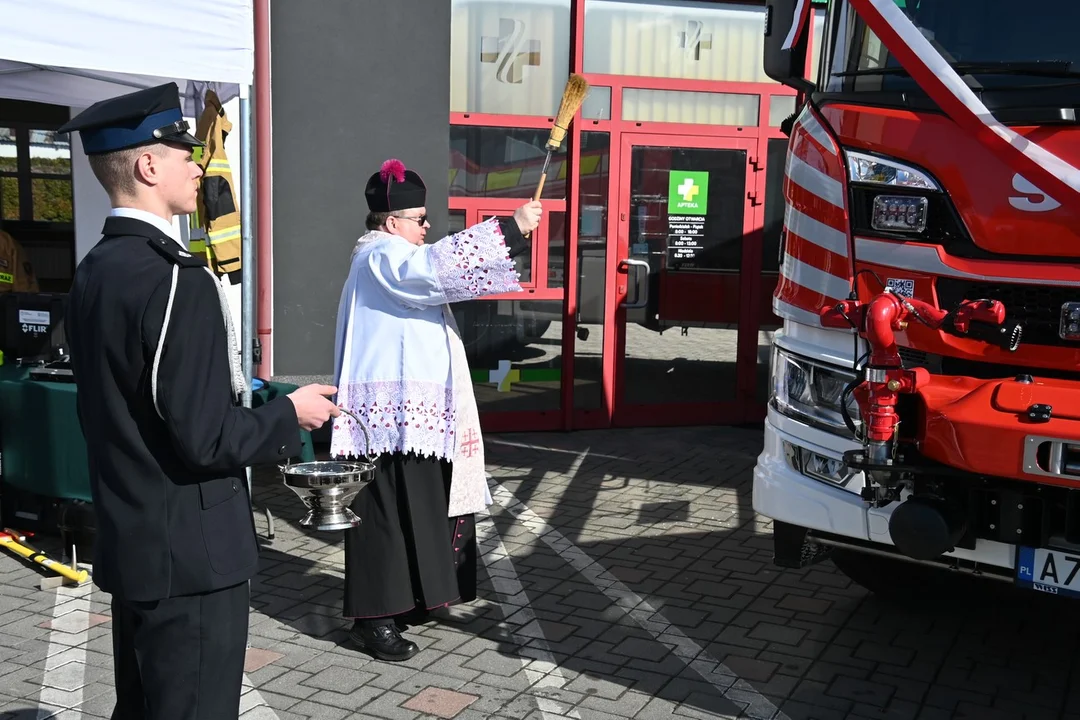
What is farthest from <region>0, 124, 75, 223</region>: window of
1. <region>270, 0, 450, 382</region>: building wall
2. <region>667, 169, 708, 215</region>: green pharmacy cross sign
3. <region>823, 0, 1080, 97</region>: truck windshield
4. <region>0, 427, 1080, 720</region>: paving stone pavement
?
<region>823, 0, 1080, 97</region>: truck windshield

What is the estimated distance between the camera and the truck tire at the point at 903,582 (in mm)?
4902

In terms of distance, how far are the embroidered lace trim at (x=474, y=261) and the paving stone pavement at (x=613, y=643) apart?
4.90 feet

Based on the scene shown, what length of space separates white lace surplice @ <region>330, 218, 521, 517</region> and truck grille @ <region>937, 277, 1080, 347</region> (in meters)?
1.65

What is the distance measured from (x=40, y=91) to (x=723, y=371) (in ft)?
18.1

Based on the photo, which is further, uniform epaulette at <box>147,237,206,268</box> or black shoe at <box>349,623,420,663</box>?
black shoe at <box>349,623,420,663</box>

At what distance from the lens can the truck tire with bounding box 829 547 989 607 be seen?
193 inches

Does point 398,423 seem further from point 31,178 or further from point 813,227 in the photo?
point 31,178

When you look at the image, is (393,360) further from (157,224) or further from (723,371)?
(723,371)

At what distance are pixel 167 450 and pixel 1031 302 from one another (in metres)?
2.61

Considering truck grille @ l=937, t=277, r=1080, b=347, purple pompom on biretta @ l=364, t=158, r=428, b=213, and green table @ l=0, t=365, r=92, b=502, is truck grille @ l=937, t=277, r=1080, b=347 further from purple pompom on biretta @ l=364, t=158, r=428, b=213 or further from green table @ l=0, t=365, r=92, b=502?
green table @ l=0, t=365, r=92, b=502

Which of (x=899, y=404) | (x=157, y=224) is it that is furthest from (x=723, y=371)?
(x=157, y=224)

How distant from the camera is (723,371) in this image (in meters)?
9.27

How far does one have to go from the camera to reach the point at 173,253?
2.46m

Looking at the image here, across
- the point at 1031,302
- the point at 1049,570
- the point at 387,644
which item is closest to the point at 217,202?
the point at 387,644
